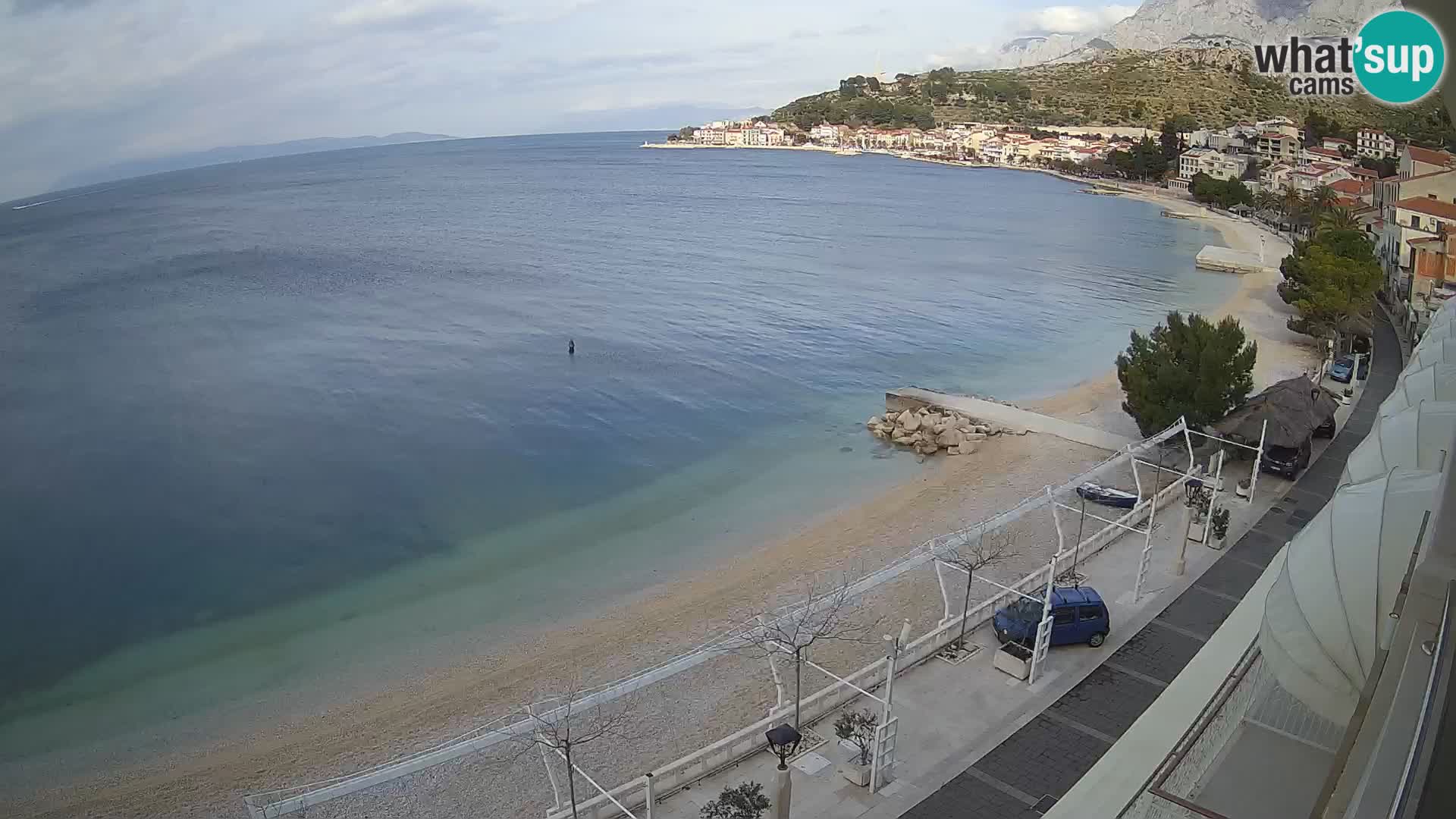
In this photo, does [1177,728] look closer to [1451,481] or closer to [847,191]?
[1451,481]

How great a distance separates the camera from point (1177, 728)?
8.45m

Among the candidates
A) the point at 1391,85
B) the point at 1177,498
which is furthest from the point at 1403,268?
the point at 1177,498

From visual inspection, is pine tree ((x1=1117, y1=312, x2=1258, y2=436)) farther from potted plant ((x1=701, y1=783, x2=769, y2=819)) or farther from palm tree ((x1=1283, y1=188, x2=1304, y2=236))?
palm tree ((x1=1283, y1=188, x2=1304, y2=236))

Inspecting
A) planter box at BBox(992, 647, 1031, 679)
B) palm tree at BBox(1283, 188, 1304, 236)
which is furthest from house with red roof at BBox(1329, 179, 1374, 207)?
planter box at BBox(992, 647, 1031, 679)

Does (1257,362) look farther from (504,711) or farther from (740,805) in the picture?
(740,805)

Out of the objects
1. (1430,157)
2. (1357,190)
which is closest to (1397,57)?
(1430,157)

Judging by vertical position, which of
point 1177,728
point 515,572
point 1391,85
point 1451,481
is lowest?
point 515,572

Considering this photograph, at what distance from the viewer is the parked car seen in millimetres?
19109

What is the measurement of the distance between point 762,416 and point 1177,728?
22082 mm

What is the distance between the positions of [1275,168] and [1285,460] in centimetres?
8046

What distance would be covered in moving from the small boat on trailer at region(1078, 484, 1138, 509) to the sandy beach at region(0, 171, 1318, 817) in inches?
63.9

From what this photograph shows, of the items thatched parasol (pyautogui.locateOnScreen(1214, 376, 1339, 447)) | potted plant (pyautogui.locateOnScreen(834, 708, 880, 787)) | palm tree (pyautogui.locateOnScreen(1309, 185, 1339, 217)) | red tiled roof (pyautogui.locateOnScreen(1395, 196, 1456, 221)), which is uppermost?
red tiled roof (pyautogui.locateOnScreen(1395, 196, 1456, 221))

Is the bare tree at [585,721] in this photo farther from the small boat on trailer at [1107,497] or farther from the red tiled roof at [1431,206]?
the red tiled roof at [1431,206]

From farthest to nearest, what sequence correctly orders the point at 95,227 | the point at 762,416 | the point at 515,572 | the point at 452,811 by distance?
the point at 95,227
the point at 762,416
the point at 515,572
the point at 452,811
